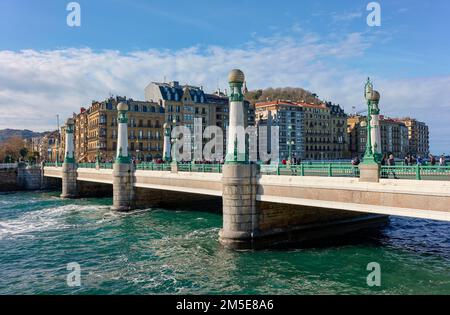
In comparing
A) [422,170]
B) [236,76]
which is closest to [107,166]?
[236,76]

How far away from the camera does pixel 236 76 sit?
25.4 m

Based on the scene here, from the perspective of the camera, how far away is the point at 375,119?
943 inches

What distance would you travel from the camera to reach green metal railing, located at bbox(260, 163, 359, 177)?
69.6ft

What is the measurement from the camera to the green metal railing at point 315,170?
835 inches

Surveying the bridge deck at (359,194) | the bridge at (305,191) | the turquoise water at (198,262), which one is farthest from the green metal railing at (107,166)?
the bridge deck at (359,194)

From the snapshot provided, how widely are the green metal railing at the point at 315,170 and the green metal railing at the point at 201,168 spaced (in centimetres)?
599

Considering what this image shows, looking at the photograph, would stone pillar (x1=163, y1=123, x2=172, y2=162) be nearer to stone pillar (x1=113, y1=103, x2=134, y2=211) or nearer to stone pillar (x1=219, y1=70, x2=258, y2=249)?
stone pillar (x1=113, y1=103, x2=134, y2=211)

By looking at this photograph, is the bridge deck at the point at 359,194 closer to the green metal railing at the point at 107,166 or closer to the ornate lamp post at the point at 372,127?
the ornate lamp post at the point at 372,127

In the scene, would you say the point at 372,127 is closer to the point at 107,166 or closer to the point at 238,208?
the point at 238,208

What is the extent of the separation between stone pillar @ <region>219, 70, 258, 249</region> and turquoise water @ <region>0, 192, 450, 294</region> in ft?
3.69

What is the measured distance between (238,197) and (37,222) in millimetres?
22114

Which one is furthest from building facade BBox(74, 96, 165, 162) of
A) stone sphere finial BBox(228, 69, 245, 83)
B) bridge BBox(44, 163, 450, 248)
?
stone sphere finial BBox(228, 69, 245, 83)

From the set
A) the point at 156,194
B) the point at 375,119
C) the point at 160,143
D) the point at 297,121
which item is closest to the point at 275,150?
the point at 297,121

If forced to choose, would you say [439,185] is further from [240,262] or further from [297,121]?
[297,121]
